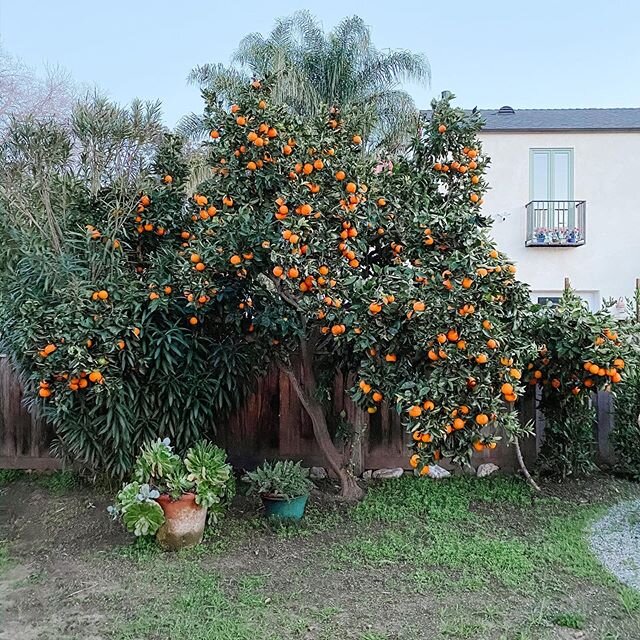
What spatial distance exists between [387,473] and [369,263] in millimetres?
2124

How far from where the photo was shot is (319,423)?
4.62 metres

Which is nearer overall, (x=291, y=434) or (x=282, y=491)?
(x=282, y=491)

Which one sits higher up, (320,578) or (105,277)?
(105,277)

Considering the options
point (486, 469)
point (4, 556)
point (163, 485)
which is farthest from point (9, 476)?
point (486, 469)

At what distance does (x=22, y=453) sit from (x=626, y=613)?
206 inches

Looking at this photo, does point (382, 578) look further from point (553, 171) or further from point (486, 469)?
point (553, 171)

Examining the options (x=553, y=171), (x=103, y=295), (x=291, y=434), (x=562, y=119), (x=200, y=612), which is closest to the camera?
(x=200, y=612)

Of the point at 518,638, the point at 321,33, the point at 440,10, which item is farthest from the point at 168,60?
the point at 518,638

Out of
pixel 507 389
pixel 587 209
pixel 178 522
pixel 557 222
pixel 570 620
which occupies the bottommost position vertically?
pixel 570 620

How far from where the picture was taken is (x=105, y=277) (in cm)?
419

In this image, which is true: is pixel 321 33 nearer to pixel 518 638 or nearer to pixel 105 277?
pixel 105 277

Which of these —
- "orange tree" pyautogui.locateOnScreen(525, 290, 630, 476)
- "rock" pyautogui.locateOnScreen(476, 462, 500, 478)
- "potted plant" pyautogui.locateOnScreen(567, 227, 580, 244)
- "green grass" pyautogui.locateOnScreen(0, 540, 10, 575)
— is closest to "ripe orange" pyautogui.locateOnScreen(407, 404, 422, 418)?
"orange tree" pyautogui.locateOnScreen(525, 290, 630, 476)

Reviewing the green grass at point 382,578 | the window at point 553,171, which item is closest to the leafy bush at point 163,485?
the green grass at point 382,578

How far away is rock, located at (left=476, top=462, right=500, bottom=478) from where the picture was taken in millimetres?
5245
